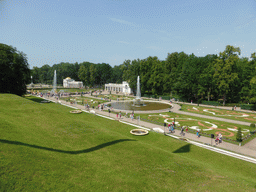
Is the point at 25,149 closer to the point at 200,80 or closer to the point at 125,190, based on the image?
the point at 125,190

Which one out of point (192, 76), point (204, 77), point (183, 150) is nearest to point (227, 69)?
point (204, 77)

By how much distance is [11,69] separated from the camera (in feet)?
151

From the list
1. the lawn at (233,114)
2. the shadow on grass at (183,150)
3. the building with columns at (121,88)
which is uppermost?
the building with columns at (121,88)

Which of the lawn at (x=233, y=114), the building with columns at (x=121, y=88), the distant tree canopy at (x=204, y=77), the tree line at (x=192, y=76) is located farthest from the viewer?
the building with columns at (x=121, y=88)

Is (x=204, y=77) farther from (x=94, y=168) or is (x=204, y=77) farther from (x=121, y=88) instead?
(x=94, y=168)

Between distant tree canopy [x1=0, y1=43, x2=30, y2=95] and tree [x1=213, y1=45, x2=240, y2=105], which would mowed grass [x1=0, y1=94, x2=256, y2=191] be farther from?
tree [x1=213, y1=45, x2=240, y2=105]

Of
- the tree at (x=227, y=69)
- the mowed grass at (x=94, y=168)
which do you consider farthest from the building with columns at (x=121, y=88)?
the mowed grass at (x=94, y=168)

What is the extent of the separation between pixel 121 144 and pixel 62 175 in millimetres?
6534

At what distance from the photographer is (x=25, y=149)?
359 inches

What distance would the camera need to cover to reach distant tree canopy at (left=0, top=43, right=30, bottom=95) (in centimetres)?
4445

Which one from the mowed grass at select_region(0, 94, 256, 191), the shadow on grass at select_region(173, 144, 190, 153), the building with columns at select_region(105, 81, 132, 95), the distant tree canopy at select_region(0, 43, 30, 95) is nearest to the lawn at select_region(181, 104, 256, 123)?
the shadow on grass at select_region(173, 144, 190, 153)

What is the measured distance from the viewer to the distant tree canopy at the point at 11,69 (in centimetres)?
4445

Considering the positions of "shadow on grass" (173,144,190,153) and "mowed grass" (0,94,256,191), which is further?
"shadow on grass" (173,144,190,153)

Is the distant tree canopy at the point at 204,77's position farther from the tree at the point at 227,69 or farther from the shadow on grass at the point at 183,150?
the shadow on grass at the point at 183,150
